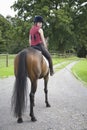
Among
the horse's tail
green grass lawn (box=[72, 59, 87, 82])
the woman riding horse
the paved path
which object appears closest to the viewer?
the paved path

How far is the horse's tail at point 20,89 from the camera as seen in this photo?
7.38 metres

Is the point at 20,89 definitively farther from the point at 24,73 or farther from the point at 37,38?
the point at 37,38

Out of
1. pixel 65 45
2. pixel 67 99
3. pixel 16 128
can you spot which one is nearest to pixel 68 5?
pixel 65 45

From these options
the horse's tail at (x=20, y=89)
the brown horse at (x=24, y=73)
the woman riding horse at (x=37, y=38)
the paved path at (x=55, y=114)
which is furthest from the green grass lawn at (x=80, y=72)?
the horse's tail at (x=20, y=89)

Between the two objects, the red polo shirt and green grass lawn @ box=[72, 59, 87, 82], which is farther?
green grass lawn @ box=[72, 59, 87, 82]

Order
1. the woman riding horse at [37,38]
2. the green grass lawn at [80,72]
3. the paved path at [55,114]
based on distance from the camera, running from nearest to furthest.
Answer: the paved path at [55,114], the woman riding horse at [37,38], the green grass lawn at [80,72]

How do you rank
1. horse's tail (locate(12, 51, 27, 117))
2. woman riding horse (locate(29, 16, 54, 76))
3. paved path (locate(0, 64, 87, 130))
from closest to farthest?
paved path (locate(0, 64, 87, 130)), horse's tail (locate(12, 51, 27, 117)), woman riding horse (locate(29, 16, 54, 76))

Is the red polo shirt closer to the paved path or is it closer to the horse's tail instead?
the horse's tail

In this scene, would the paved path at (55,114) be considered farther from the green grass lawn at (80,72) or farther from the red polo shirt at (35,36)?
the green grass lawn at (80,72)

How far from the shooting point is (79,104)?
9539 mm

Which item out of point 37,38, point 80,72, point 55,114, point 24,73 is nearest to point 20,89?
point 24,73

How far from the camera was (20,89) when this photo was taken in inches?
295

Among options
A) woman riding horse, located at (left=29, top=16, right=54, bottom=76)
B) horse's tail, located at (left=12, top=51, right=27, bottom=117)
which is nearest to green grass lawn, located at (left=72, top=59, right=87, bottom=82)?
woman riding horse, located at (left=29, top=16, right=54, bottom=76)

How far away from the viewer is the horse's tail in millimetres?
7379
